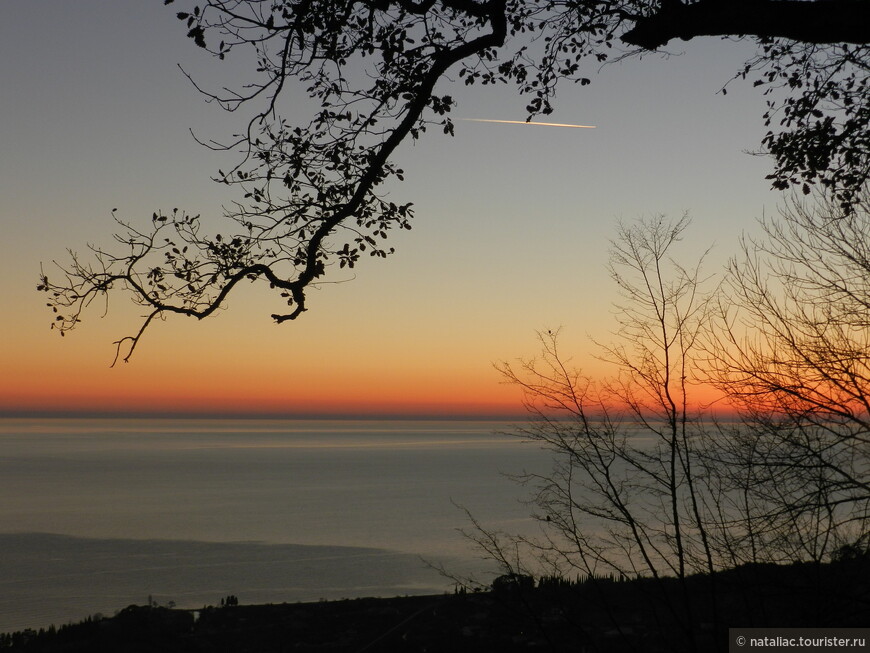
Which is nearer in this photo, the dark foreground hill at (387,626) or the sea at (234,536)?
the dark foreground hill at (387,626)

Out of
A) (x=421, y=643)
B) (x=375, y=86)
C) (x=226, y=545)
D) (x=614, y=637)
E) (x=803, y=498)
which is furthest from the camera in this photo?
(x=226, y=545)

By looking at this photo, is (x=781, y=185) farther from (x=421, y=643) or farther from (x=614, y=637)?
(x=421, y=643)

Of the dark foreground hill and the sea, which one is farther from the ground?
the dark foreground hill

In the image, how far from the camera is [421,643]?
17.4m

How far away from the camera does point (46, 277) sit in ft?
23.3

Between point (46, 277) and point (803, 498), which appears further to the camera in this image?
point (46, 277)

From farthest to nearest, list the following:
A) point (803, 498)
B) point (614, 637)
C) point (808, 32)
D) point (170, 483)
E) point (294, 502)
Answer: point (170, 483) < point (294, 502) < point (614, 637) < point (803, 498) < point (808, 32)

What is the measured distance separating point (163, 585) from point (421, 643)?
2823 centimetres

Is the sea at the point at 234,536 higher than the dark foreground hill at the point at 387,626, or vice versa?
the dark foreground hill at the point at 387,626

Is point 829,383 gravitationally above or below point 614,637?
above

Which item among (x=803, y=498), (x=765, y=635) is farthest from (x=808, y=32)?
(x=765, y=635)

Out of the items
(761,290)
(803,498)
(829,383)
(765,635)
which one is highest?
(761,290)

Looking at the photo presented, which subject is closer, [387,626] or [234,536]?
[387,626]

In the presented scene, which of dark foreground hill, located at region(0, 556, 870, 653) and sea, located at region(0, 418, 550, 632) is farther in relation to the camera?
sea, located at region(0, 418, 550, 632)
